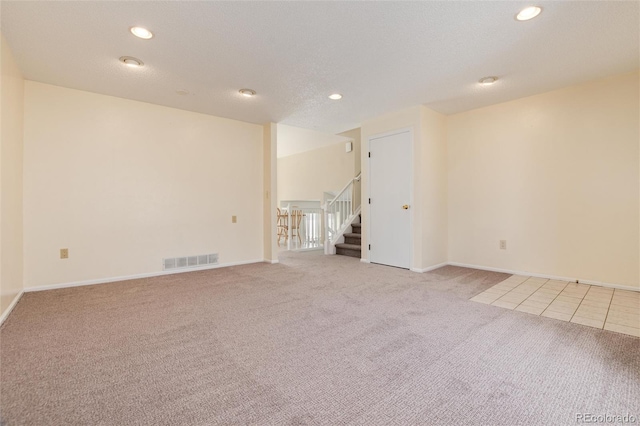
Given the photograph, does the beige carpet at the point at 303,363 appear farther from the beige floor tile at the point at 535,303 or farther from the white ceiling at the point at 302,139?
the white ceiling at the point at 302,139

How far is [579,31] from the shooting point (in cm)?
235

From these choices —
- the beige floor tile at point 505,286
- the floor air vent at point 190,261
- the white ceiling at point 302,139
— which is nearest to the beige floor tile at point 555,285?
the beige floor tile at point 505,286

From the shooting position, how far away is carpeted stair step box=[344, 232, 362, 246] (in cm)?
574

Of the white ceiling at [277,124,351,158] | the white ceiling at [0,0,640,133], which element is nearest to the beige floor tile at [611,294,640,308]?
the white ceiling at [0,0,640,133]

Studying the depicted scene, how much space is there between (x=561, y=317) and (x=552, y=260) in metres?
1.59

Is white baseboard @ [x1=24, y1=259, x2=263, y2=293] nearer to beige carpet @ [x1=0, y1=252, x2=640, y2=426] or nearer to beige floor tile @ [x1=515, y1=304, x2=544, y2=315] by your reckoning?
beige carpet @ [x1=0, y1=252, x2=640, y2=426]

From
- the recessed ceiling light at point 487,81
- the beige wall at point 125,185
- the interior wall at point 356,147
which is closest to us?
the recessed ceiling light at point 487,81

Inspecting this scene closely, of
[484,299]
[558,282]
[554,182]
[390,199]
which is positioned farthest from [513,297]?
[390,199]

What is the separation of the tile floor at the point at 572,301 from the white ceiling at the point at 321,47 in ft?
7.83

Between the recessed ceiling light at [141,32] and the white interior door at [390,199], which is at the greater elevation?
the recessed ceiling light at [141,32]

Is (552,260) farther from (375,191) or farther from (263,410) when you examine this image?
(263,410)

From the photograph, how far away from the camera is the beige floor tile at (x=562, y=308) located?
2.60 meters

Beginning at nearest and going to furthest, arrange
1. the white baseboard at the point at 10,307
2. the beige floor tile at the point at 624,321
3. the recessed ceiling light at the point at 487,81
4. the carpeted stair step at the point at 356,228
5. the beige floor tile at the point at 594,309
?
the beige floor tile at the point at 624,321 < the white baseboard at the point at 10,307 < the beige floor tile at the point at 594,309 < the recessed ceiling light at the point at 487,81 < the carpeted stair step at the point at 356,228

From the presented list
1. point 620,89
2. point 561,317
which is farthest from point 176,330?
point 620,89
